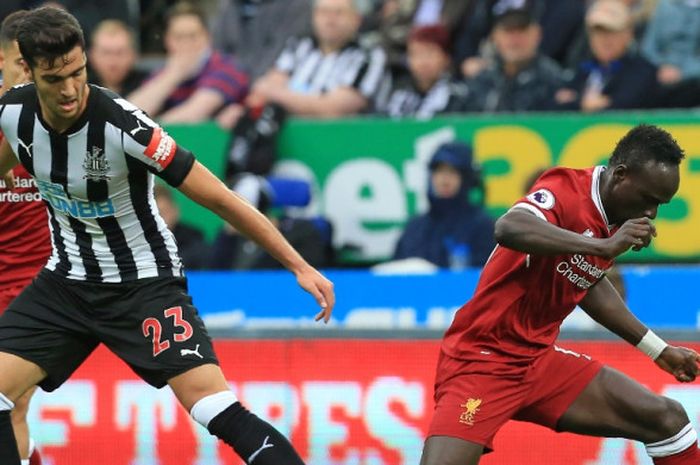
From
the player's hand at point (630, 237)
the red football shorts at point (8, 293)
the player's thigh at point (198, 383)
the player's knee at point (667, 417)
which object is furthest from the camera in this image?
the red football shorts at point (8, 293)

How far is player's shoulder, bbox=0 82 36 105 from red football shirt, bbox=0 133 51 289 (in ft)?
3.12

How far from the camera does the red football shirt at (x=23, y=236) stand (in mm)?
6555

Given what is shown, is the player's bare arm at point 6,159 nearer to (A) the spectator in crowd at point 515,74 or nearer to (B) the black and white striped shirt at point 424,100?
(B) the black and white striped shirt at point 424,100

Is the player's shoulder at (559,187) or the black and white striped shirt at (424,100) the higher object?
the player's shoulder at (559,187)

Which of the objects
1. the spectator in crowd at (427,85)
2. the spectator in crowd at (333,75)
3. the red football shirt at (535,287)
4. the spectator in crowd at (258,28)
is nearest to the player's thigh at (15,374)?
the red football shirt at (535,287)

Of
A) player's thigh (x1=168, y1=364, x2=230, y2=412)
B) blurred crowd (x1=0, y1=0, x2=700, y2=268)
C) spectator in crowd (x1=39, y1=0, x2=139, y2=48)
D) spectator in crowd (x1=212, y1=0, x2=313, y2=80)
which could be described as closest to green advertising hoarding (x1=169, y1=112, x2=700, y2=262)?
blurred crowd (x1=0, y1=0, x2=700, y2=268)

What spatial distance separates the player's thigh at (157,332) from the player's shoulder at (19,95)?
823 mm

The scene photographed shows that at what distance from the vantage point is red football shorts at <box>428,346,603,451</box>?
226 inches

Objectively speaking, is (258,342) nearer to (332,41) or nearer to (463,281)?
(463,281)

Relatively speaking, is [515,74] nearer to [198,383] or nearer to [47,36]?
[198,383]

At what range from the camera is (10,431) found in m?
5.62

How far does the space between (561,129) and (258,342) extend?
3.42m

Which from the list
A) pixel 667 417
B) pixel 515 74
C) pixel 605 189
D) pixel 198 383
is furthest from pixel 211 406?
pixel 515 74

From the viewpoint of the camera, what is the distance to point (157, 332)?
5.57 metres
